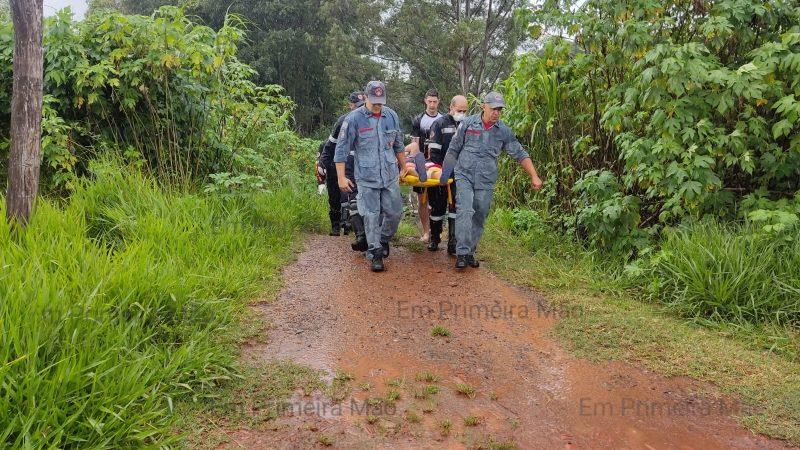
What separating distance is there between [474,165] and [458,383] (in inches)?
111

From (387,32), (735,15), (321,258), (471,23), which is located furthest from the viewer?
(387,32)

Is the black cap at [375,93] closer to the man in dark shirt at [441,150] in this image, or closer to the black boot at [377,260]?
the man in dark shirt at [441,150]

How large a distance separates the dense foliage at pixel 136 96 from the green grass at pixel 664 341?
3557mm

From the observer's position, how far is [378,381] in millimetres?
3641

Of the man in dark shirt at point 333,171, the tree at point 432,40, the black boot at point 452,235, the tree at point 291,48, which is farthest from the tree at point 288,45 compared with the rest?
the black boot at point 452,235

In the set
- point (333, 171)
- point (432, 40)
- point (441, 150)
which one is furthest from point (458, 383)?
point (432, 40)

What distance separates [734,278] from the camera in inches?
185

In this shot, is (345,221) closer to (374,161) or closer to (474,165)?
(374,161)

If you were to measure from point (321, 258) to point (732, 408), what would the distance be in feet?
13.4

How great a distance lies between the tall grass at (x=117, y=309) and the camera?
2.63 meters

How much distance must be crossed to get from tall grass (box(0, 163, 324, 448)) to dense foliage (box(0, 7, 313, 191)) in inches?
25.1

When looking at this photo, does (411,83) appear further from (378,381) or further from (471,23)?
(378,381)

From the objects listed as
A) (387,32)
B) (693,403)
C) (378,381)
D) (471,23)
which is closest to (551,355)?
(693,403)

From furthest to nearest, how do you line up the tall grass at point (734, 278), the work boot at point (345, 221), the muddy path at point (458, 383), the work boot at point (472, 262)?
the work boot at point (345, 221) → the work boot at point (472, 262) → the tall grass at point (734, 278) → the muddy path at point (458, 383)
